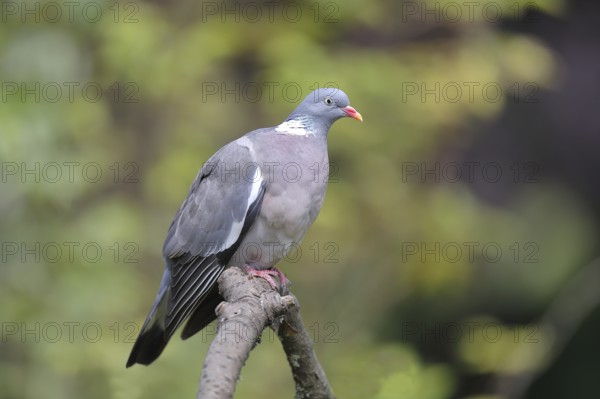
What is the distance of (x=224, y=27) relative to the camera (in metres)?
4.32

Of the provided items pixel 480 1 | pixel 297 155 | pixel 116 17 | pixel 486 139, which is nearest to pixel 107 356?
pixel 297 155

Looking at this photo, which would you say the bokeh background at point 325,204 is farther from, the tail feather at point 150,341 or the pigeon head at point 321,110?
the pigeon head at point 321,110

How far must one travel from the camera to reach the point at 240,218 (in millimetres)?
3088

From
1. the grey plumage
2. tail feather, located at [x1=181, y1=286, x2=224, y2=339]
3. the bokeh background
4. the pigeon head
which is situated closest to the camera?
the grey plumage

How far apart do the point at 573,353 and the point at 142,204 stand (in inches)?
112

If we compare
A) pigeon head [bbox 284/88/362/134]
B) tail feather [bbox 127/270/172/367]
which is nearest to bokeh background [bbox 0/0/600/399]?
tail feather [bbox 127/270/172/367]

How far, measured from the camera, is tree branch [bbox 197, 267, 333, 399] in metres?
1.64

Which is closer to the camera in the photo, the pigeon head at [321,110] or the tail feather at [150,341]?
the tail feather at [150,341]

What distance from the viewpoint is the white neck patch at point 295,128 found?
3.19m

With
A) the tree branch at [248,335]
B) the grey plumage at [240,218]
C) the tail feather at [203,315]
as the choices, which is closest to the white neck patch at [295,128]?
the grey plumage at [240,218]

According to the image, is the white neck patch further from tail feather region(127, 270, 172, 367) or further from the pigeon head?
tail feather region(127, 270, 172, 367)

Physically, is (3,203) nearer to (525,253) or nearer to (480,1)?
(480,1)

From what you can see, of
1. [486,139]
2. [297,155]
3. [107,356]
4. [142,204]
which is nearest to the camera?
[297,155]

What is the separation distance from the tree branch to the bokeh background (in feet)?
2.06
